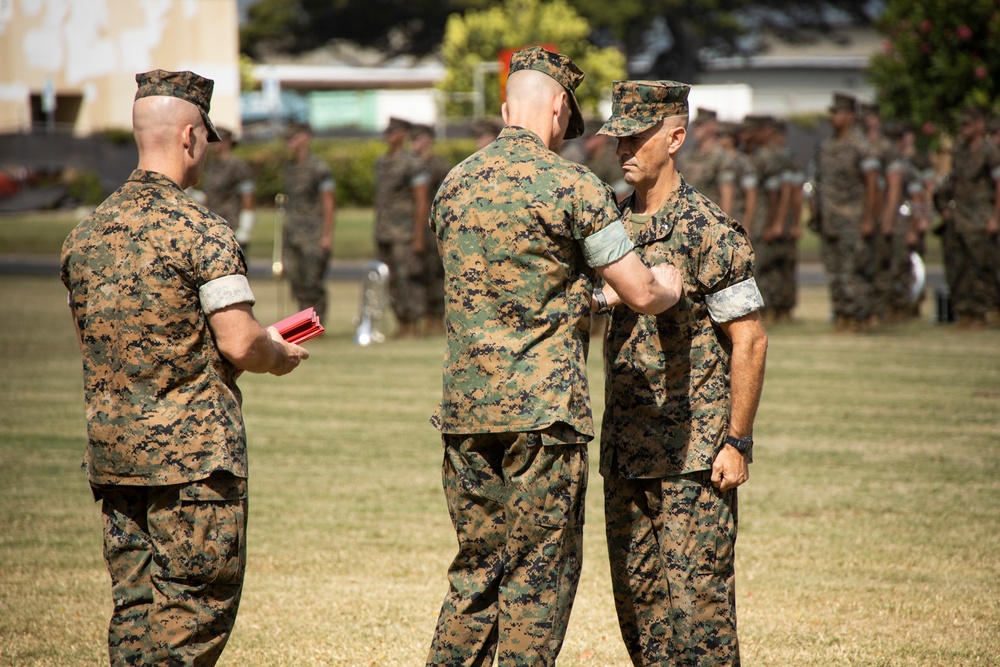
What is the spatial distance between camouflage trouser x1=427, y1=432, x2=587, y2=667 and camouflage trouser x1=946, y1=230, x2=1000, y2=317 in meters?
12.5

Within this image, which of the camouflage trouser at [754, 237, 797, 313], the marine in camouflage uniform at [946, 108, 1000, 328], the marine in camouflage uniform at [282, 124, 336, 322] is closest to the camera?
the marine in camouflage uniform at [946, 108, 1000, 328]

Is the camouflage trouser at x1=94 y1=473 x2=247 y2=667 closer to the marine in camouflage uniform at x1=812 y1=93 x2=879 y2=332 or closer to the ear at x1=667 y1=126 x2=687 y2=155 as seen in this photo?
the ear at x1=667 y1=126 x2=687 y2=155

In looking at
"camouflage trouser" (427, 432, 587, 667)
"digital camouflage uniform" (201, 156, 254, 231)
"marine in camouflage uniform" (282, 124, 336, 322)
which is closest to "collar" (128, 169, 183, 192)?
"camouflage trouser" (427, 432, 587, 667)

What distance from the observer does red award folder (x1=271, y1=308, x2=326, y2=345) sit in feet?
13.3

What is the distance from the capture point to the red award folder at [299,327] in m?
4.04

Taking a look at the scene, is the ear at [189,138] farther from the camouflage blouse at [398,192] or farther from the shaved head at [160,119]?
the camouflage blouse at [398,192]

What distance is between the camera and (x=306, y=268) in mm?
15055

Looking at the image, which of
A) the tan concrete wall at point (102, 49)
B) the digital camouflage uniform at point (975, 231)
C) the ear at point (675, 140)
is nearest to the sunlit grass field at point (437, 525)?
the ear at point (675, 140)

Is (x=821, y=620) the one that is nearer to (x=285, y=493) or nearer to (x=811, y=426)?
(x=285, y=493)

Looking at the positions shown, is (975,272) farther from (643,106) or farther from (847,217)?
(643,106)

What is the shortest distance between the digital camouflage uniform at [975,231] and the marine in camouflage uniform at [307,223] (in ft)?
25.9

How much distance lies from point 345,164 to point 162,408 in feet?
133

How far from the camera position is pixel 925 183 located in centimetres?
1852

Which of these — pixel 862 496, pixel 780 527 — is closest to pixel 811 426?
pixel 862 496
